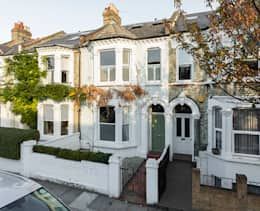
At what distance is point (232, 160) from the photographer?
9.77 metres

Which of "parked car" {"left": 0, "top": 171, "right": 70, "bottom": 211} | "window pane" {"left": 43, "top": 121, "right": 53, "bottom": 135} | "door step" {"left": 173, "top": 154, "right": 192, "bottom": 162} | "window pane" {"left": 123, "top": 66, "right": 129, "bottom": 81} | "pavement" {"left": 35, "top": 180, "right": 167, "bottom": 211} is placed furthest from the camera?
"window pane" {"left": 43, "top": 121, "right": 53, "bottom": 135}

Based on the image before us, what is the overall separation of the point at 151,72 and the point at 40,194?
11.4 metres

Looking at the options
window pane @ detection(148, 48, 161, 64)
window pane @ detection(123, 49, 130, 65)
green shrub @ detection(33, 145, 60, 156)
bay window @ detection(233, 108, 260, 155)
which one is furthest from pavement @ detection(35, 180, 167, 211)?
window pane @ detection(148, 48, 161, 64)

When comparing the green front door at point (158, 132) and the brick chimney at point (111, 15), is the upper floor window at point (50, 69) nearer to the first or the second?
the brick chimney at point (111, 15)

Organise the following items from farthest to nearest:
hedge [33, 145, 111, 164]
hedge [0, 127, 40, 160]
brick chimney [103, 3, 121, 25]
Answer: brick chimney [103, 3, 121, 25]
hedge [0, 127, 40, 160]
hedge [33, 145, 111, 164]

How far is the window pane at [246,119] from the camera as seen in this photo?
9767 millimetres

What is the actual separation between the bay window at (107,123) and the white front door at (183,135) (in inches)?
144

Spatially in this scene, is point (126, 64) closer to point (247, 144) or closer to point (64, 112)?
point (64, 112)

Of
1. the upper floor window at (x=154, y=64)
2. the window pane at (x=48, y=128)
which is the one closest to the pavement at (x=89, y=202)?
the window pane at (x=48, y=128)

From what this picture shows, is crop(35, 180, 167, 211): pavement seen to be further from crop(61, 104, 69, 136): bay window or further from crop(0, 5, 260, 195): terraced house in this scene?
crop(61, 104, 69, 136): bay window

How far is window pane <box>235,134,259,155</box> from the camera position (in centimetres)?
973

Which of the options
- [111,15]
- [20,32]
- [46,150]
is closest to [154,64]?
[111,15]

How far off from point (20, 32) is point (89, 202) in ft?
70.1

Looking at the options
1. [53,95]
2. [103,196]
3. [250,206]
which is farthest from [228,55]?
[53,95]
